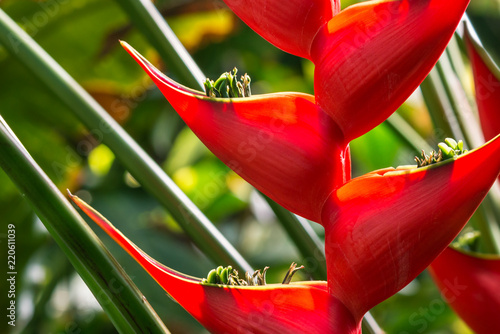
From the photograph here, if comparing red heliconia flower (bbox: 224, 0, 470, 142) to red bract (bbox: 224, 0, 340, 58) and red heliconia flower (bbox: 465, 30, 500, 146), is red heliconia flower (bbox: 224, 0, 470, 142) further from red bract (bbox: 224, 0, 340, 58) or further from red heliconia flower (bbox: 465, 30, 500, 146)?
red heliconia flower (bbox: 465, 30, 500, 146)

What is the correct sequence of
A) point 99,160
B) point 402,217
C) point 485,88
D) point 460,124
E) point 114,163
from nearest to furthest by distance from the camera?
point 402,217 → point 485,88 → point 460,124 → point 114,163 → point 99,160

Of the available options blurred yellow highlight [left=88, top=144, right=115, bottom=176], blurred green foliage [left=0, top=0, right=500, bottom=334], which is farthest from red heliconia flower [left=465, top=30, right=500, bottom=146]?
blurred yellow highlight [left=88, top=144, right=115, bottom=176]

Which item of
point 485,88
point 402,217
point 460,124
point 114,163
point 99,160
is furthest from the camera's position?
point 99,160

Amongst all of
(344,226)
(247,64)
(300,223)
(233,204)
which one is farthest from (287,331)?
(247,64)

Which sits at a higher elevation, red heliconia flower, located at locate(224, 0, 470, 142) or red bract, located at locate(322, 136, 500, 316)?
red heliconia flower, located at locate(224, 0, 470, 142)

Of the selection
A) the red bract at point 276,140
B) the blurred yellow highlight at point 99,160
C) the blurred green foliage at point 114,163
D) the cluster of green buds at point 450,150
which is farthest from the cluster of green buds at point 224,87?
the blurred yellow highlight at point 99,160

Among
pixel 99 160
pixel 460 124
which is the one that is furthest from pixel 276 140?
pixel 99 160

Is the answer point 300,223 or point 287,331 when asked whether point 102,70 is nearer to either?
point 300,223

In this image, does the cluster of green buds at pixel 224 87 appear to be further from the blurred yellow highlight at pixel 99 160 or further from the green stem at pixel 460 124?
the blurred yellow highlight at pixel 99 160

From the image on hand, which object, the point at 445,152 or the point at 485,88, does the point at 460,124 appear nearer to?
the point at 485,88
